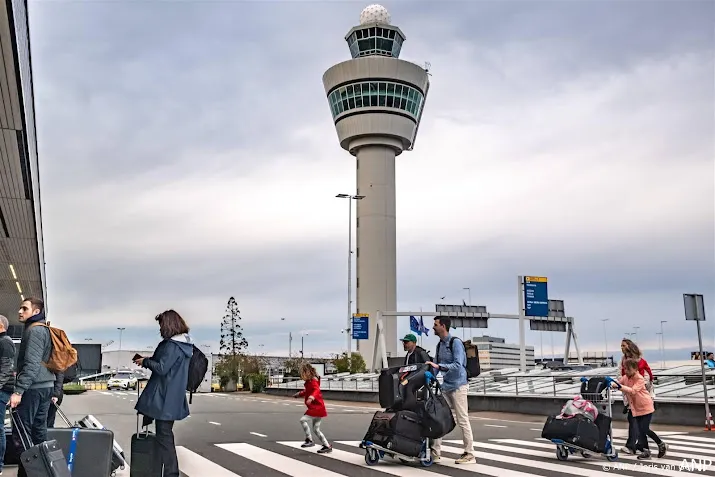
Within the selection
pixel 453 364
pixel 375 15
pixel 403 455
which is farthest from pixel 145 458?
pixel 375 15

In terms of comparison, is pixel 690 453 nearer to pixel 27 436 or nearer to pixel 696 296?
pixel 696 296

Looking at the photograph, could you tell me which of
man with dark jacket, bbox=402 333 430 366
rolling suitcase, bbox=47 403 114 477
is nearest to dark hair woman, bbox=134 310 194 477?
rolling suitcase, bbox=47 403 114 477

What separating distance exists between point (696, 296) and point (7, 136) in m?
15.5

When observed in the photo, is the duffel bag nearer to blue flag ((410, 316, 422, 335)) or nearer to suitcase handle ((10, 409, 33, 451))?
suitcase handle ((10, 409, 33, 451))

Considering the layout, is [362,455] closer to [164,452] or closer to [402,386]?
[402,386]

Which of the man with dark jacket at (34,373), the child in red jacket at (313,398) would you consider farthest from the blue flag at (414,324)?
the man with dark jacket at (34,373)

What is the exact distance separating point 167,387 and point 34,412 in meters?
1.55

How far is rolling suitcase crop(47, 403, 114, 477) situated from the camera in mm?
7379

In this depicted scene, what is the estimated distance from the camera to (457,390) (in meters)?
10.4

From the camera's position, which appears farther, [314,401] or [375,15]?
[375,15]

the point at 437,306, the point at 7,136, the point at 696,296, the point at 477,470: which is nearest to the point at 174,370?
the point at 477,470

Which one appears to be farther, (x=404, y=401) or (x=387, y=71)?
(x=387, y=71)

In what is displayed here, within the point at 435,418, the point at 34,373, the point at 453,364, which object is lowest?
the point at 435,418

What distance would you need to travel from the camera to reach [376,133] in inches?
3132
